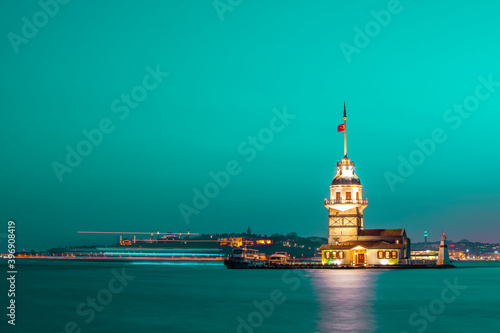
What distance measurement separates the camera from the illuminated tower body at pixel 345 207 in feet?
344

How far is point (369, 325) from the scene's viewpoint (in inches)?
1586

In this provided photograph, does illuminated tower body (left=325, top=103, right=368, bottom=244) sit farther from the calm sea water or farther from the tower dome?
the calm sea water

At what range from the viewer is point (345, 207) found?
105000 mm

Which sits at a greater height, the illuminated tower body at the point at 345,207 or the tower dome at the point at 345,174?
the tower dome at the point at 345,174

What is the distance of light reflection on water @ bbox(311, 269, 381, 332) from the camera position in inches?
1583

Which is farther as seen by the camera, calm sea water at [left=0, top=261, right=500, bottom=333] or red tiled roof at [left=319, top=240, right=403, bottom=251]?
red tiled roof at [left=319, top=240, right=403, bottom=251]

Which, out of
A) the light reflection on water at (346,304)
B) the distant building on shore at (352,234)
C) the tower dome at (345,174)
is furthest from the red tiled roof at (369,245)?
the light reflection on water at (346,304)

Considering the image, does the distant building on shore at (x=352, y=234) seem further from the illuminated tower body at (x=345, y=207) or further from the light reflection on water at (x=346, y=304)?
the light reflection on water at (x=346, y=304)

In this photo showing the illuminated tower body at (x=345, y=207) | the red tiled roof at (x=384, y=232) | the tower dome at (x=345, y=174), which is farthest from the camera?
the tower dome at (x=345, y=174)

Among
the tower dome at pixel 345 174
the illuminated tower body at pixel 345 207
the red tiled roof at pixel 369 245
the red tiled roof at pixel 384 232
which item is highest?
the tower dome at pixel 345 174

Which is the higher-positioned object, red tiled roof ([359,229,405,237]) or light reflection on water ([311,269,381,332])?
red tiled roof ([359,229,405,237])

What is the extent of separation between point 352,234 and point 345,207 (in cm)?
417

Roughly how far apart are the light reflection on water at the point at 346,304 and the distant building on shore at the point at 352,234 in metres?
29.1

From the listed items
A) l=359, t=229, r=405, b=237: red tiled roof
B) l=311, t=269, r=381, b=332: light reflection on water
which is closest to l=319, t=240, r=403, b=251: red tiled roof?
l=359, t=229, r=405, b=237: red tiled roof
